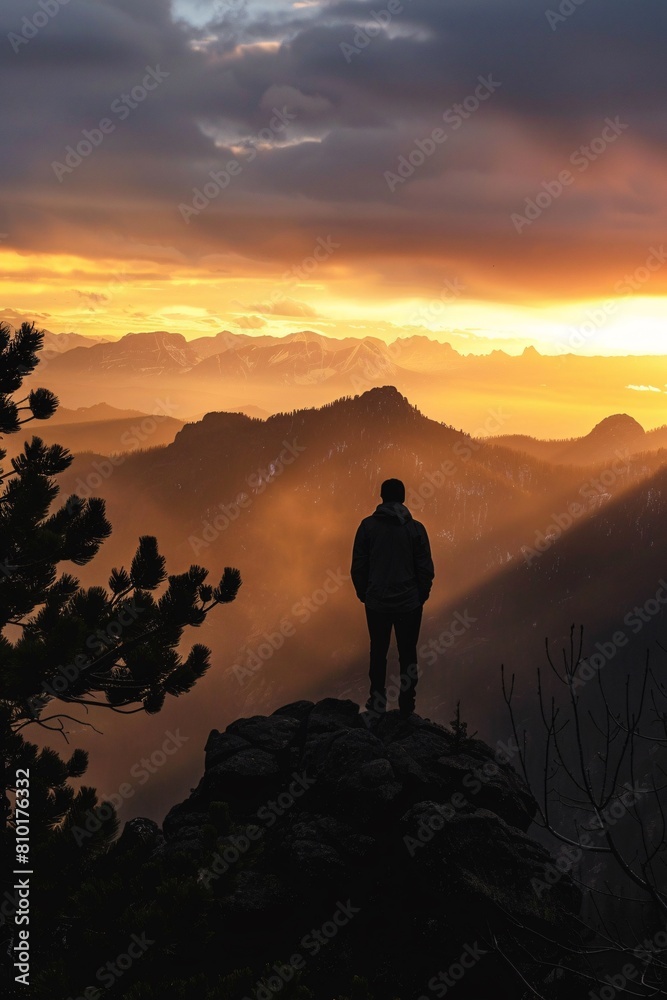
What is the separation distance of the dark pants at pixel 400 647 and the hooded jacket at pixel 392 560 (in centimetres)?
22

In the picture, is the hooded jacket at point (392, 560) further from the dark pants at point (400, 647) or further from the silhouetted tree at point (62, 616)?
the silhouetted tree at point (62, 616)

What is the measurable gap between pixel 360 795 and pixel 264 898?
2.20 metres

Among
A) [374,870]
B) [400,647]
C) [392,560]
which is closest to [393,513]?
[392,560]

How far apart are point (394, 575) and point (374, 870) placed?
520 centimetres

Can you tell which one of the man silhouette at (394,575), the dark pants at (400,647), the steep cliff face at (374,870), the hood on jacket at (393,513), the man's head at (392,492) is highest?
the man's head at (392,492)

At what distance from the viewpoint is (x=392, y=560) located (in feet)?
49.5

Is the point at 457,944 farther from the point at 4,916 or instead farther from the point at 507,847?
the point at 4,916

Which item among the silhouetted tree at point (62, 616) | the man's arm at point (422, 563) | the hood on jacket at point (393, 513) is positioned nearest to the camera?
the silhouetted tree at point (62, 616)

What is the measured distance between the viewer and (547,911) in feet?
37.5

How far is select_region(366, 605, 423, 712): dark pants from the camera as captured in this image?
1527 centimetres

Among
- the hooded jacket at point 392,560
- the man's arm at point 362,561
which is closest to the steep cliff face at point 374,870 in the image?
the hooded jacket at point 392,560

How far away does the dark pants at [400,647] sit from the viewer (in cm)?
1527

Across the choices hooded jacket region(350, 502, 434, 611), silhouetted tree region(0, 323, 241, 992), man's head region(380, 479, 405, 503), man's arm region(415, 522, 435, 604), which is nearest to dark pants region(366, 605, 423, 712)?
hooded jacket region(350, 502, 434, 611)

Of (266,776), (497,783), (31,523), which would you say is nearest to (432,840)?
(497,783)
